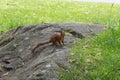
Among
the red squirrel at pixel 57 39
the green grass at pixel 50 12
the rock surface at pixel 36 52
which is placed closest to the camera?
the rock surface at pixel 36 52

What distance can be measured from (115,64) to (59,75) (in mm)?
649

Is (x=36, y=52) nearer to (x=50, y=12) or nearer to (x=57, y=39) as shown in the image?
(x=57, y=39)

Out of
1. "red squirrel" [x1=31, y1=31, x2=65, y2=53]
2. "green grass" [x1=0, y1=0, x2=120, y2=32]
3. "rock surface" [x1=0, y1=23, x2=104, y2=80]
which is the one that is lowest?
"green grass" [x1=0, y1=0, x2=120, y2=32]

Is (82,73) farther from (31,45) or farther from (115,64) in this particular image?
(31,45)

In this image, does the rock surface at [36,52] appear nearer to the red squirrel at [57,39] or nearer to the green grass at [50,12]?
the red squirrel at [57,39]

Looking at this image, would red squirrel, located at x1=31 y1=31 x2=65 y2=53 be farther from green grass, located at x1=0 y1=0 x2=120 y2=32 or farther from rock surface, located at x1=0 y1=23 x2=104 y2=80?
green grass, located at x1=0 y1=0 x2=120 y2=32

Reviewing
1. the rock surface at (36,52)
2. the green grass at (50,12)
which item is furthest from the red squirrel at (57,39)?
the green grass at (50,12)

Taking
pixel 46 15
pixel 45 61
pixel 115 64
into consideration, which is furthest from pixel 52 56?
pixel 46 15

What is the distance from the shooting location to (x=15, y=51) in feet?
18.5

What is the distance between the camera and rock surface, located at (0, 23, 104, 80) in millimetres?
4590

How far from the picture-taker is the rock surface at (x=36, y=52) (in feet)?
15.1

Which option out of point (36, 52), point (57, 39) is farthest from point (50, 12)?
point (57, 39)

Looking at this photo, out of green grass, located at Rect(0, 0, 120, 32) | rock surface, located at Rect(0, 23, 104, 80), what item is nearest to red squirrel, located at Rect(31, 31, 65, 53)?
rock surface, located at Rect(0, 23, 104, 80)

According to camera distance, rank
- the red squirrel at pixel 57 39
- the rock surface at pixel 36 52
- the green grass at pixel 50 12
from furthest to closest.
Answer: the green grass at pixel 50 12
the red squirrel at pixel 57 39
the rock surface at pixel 36 52
